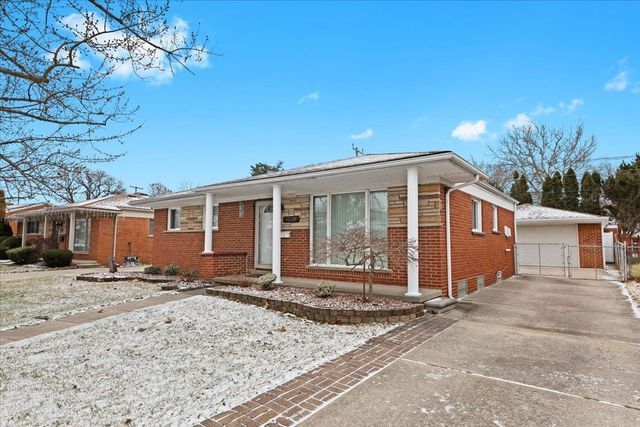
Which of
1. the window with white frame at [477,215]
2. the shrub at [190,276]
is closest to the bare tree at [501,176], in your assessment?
the window with white frame at [477,215]

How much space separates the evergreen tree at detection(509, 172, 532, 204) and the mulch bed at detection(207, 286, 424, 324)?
24070mm

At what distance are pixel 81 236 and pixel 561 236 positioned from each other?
25808 millimetres

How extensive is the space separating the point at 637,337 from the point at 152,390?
6516 mm

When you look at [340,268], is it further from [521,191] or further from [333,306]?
[521,191]

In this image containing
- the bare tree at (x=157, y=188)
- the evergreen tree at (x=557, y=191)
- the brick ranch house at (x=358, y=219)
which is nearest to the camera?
the brick ranch house at (x=358, y=219)

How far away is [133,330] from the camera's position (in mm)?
5648

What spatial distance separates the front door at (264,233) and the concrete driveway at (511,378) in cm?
593

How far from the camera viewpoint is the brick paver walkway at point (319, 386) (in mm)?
2828

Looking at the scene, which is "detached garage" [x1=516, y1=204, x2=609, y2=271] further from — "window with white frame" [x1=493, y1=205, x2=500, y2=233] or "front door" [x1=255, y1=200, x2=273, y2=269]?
"front door" [x1=255, y1=200, x2=273, y2=269]

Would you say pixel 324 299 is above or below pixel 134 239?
below

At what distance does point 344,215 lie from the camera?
28.9 ft

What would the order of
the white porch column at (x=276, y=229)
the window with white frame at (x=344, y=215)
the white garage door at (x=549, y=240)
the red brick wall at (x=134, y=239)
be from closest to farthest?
the window with white frame at (x=344, y=215), the white porch column at (x=276, y=229), the white garage door at (x=549, y=240), the red brick wall at (x=134, y=239)

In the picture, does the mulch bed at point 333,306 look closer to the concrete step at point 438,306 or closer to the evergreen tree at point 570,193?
the concrete step at point 438,306

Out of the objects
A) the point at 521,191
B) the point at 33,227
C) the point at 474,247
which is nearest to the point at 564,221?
the point at 521,191
